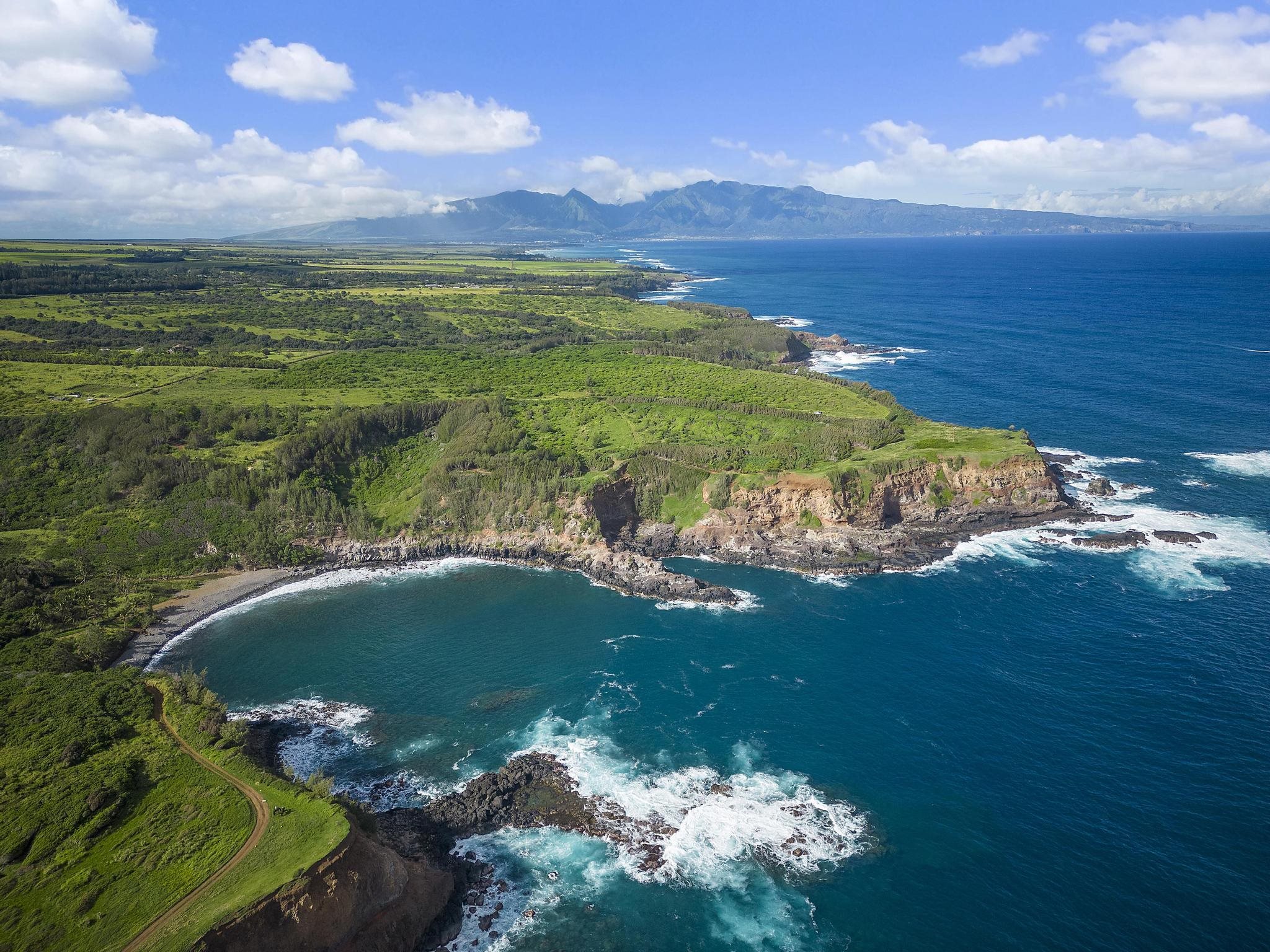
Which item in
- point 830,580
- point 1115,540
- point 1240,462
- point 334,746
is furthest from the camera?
point 1240,462

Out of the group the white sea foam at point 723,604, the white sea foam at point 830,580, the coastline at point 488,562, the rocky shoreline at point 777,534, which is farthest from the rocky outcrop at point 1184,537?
the white sea foam at point 723,604

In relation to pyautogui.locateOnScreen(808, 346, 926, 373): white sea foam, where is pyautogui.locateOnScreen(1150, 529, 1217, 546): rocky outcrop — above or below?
below

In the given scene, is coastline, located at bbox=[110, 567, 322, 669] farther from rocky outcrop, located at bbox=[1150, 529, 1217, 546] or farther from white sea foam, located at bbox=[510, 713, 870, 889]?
rocky outcrop, located at bbox=[1150, 529, 1217, 546]

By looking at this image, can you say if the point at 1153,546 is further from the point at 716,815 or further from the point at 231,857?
the point at 231,857

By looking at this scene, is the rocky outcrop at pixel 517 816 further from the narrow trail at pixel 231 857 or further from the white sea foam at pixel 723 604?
the white sea foam at pixel 723 604

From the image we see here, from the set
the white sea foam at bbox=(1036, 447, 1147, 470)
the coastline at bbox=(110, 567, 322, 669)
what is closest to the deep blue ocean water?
the coastline at bbox=(110, 567, 322, 669)

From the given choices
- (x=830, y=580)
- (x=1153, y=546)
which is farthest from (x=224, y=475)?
(x=1153, y=546)
